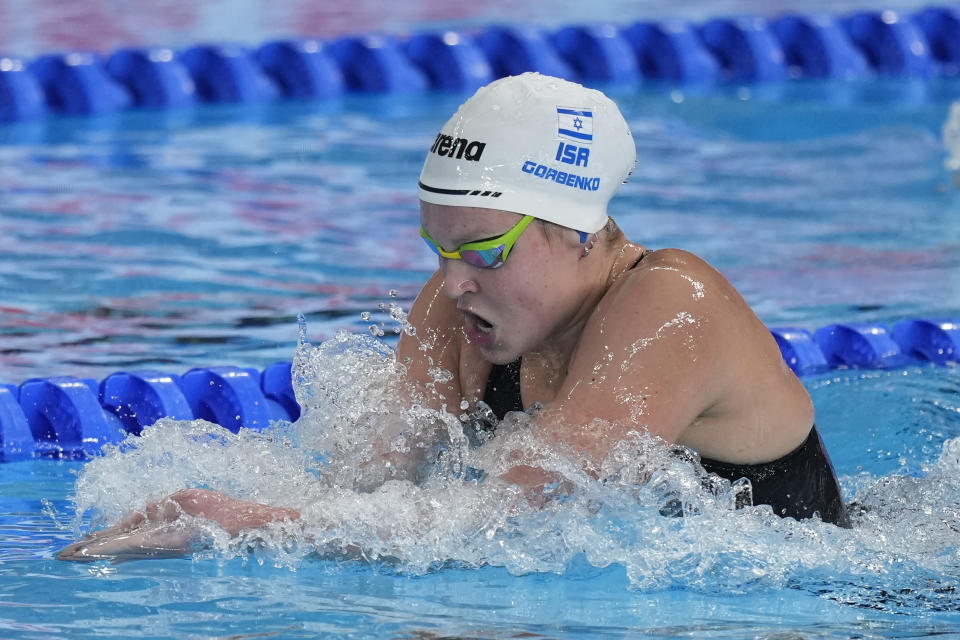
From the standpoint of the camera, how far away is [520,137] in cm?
242

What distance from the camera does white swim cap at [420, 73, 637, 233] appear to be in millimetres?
2400

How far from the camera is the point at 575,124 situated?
2.44m

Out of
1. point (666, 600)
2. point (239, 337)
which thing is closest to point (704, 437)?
point (666, 600)

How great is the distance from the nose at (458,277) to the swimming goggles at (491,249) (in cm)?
1

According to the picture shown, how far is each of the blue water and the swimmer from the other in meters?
0.12

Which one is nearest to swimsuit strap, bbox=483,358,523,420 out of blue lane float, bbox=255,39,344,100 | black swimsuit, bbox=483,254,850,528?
black swimsuit, bbox=483,254,850,528

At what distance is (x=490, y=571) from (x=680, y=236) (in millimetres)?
3454

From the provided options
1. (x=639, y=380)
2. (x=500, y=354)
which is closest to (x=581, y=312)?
(x=500, y=354)

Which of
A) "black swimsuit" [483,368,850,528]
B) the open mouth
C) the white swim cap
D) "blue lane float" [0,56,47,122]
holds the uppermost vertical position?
"blue lane float" [0,56,47,122]

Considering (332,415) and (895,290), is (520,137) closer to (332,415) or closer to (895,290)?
(332,415)

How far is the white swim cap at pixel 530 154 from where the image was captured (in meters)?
2.40

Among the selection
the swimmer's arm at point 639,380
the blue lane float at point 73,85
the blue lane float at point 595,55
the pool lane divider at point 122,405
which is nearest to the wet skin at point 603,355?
the swimmer's arm at point 639,380

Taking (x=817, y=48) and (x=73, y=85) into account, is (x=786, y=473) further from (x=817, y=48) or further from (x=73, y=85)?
(x=817, y=48)

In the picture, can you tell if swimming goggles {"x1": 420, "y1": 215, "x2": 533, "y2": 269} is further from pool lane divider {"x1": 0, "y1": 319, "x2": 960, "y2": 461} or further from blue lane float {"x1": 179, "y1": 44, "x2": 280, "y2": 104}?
blue lane float {"x1": 179, "y1": 44, "x2": 280, "y2": 104}
